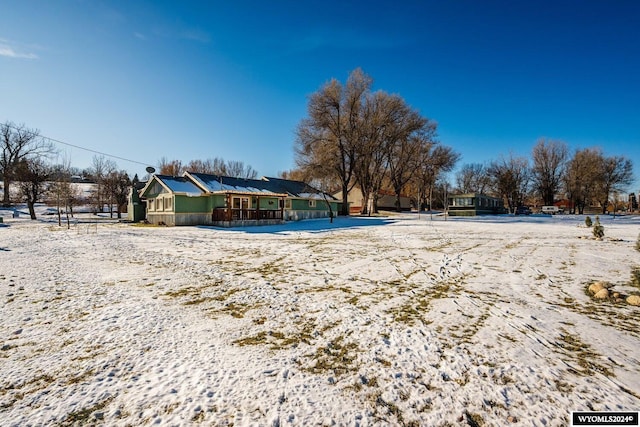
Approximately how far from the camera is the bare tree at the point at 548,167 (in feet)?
158

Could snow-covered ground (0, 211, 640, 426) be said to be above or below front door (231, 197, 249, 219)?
below

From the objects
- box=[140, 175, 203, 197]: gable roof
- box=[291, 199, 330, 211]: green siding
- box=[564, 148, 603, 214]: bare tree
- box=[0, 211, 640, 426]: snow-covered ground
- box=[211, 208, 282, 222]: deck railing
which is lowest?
box=[0, 211, 640, 426]: snow-covered ground

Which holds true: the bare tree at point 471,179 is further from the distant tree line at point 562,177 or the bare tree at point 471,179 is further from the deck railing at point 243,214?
the deck railing at point 243,214

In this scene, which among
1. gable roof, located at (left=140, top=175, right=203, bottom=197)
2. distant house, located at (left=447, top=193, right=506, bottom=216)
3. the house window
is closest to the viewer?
gable roof, located at (left=140, top=175, right=203, bottom=197)

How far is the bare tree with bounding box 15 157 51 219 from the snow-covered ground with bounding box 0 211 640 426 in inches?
1288

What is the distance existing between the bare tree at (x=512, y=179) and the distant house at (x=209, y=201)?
40514 millimetres

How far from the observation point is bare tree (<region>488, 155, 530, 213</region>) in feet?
156

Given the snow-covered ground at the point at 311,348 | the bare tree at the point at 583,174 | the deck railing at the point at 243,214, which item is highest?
the bare tree at the point at 583,174

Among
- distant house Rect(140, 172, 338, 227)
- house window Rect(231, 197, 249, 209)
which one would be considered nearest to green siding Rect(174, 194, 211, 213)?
distant house Rect(140, 172, 338, 227)

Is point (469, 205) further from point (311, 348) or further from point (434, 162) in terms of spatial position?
point (311, 348)

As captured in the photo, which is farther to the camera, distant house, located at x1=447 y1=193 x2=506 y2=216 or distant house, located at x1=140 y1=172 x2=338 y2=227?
distant house, located at x1=447 y1=193 x2=506 y2=216

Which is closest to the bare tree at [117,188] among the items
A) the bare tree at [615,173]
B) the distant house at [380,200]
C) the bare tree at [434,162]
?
the distant house at [380,200]

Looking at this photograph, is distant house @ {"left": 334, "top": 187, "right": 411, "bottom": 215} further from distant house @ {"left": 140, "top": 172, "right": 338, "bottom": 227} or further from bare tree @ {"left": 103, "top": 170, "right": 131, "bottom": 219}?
bare tree @ {"left": 103, "top": 170, "right": 131, "bottom": 219}

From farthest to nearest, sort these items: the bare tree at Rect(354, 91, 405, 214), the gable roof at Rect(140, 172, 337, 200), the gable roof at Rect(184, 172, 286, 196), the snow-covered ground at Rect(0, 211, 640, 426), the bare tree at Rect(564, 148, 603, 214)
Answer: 1. the bare tree at Rect(564, 148, 603, 214)
2. the bare tree at Rect(354, 91, 405, 214)
3. the gable roof at Rect(184, 172, 286, 196)
4. the gable roof at Rect(140, 172, 337, 200)
5. the snow-covered ground at Rect(0, 211, 640, 426)
